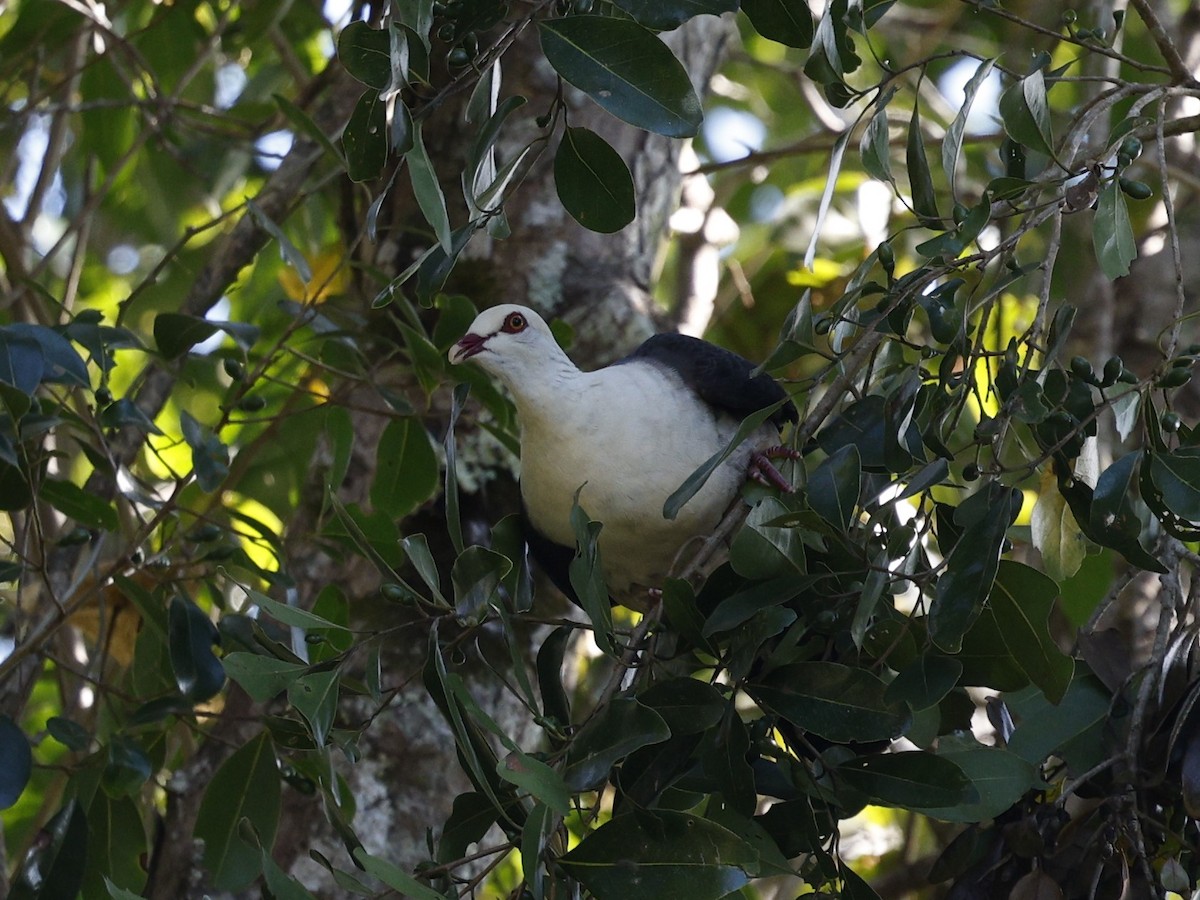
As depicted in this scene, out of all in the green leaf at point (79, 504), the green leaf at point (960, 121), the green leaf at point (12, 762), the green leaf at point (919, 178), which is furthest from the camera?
the green leaf at point (79, 504)

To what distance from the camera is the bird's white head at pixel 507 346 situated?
2.96 meters

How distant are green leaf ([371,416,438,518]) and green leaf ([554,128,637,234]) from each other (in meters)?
1.08

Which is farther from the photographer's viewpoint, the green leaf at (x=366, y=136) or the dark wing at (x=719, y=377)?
the dark wing at (x=719, y=377)

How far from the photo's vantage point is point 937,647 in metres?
1.86

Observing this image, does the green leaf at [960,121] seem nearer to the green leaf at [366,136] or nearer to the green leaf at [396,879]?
the green leaf at [366,136]

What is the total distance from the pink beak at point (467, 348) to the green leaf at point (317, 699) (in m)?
1.27

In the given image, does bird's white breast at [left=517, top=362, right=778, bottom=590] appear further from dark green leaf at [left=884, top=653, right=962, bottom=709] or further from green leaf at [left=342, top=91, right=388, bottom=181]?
green leaf at [left=342, top=91, right=388, bottom=181]

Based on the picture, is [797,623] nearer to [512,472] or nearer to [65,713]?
[512,472]

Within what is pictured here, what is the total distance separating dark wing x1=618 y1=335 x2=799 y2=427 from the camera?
2920 mm

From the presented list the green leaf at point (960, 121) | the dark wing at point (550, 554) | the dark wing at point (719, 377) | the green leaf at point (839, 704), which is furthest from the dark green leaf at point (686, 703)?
the dark wing at point (719, 377)

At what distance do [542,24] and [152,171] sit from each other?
3384mm

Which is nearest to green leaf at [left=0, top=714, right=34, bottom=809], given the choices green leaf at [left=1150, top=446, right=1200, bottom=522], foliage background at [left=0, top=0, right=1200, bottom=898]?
foliage background at [left=0, top=0, right=1200, bottom=898]

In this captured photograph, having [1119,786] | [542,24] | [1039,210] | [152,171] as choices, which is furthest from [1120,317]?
[152,171]

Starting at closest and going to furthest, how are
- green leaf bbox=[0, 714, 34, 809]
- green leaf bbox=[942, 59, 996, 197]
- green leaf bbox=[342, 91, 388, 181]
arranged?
1. green leaf bbox=[342, 91, 388, 181]
2. green leaf bbox=[942, 59, 996, 197]
3. green leaf bbox=[0, 714, 34, 809]
